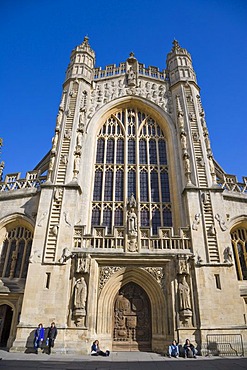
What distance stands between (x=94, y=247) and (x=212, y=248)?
236 inches

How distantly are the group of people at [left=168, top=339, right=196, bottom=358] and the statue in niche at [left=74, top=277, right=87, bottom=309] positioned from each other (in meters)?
4.03

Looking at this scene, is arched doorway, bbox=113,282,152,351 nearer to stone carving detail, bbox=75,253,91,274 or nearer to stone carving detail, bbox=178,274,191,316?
stone carving detail, bbox=178,274,191,316

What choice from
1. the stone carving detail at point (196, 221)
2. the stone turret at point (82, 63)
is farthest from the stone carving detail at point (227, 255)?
the stone turret at point (82, 63)

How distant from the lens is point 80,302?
11.2 meters

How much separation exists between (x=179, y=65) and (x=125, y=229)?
15025mm

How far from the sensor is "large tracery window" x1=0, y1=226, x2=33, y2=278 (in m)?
14.1

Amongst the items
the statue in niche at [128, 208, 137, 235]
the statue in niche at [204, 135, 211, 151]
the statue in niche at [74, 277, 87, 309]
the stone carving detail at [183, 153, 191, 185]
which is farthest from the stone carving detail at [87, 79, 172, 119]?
the statue in niche at [74, 277, 87, 309]

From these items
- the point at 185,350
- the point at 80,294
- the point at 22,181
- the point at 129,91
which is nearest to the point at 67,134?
the point at 22,181

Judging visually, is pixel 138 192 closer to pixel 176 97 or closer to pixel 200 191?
pixel 200 191

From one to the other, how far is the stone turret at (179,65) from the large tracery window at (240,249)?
39.6 ft

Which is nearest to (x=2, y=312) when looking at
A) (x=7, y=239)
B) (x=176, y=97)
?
(x=7, y=239)

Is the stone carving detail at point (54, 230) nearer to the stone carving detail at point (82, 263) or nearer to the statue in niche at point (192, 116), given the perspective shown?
the stone carving detail at point (82, 263)

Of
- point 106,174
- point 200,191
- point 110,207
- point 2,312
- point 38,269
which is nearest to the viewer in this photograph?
point 38,269

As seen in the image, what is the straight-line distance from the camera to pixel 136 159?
17453mm
